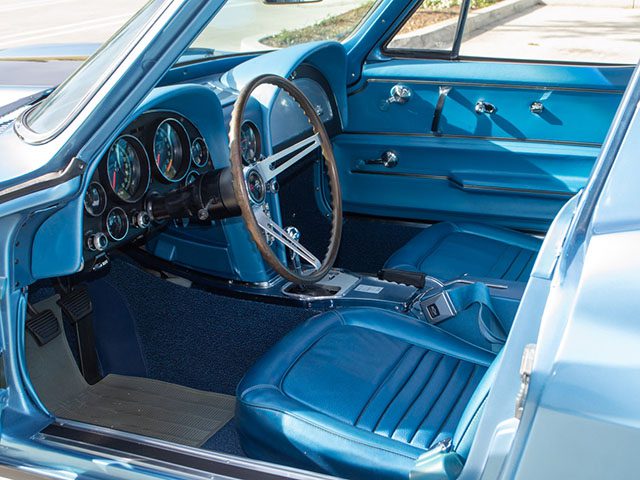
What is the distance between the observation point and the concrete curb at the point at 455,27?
10.0 feet

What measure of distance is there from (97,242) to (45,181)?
0.66 m

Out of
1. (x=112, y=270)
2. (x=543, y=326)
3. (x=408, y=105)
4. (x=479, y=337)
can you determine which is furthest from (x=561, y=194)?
(x=543, y=326)

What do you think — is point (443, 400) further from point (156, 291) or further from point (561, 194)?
point (561, 194)

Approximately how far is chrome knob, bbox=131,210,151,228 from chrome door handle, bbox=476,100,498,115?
150 centimetres

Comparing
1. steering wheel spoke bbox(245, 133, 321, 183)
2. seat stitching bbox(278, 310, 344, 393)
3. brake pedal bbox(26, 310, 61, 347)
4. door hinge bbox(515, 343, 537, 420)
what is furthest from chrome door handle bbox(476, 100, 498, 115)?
door hinge bbox(515, 343, 537, 420)

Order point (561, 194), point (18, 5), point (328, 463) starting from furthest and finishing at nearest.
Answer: point (18, 5) → point (561, 194) → point (328, 463)

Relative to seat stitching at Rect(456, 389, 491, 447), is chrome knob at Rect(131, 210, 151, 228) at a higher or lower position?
higher

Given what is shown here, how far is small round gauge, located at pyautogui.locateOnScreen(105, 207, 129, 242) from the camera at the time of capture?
2.13 metres

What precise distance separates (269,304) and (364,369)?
2.21ft

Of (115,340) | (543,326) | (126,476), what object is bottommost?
(115,340)

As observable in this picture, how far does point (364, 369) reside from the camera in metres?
1.93

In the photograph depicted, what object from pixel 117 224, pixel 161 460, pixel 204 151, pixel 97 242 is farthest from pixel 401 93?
pixel 161 460

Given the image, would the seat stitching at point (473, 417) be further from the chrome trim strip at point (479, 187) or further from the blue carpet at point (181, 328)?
the chrome trim strip at point (479, 187)

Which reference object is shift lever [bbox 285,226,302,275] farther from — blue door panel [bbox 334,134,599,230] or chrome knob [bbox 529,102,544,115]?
chrome knob [bbox 529,102,544,115]
